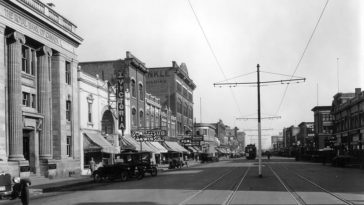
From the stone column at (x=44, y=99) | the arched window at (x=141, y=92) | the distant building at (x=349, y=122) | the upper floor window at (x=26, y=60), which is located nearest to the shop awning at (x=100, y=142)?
the stone column at (x=44, y=99)

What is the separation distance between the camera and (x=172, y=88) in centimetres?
8444

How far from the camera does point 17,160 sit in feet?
97.5

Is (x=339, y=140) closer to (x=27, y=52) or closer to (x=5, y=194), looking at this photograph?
(x=27, y=52)

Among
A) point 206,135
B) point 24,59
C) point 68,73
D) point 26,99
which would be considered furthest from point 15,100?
point 206,135

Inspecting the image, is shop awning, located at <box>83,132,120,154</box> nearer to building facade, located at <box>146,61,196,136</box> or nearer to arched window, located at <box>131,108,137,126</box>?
arched window, located at <box>131,108,137,126</box>

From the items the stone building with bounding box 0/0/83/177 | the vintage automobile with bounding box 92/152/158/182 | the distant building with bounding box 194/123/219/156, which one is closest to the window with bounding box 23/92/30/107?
the stone building with bounding box 0/0/83/177

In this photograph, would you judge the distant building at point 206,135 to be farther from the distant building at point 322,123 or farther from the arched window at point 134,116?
the arched window at point 134,116

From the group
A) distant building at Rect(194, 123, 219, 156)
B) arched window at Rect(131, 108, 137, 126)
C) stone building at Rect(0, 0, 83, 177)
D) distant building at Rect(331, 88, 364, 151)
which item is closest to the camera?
stone building at Rect(0, 0, 83, 177)

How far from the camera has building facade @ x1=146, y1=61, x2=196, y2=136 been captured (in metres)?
84.1

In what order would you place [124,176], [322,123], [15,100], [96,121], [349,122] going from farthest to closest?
[322,123] → [349,122] → [96,121] → [124,176] → [15,100]

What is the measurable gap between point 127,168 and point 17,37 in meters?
11.2

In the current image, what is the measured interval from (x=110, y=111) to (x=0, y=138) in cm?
1970

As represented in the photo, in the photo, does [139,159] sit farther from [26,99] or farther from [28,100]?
[26,99]

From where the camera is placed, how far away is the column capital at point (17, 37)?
97.9 feet
